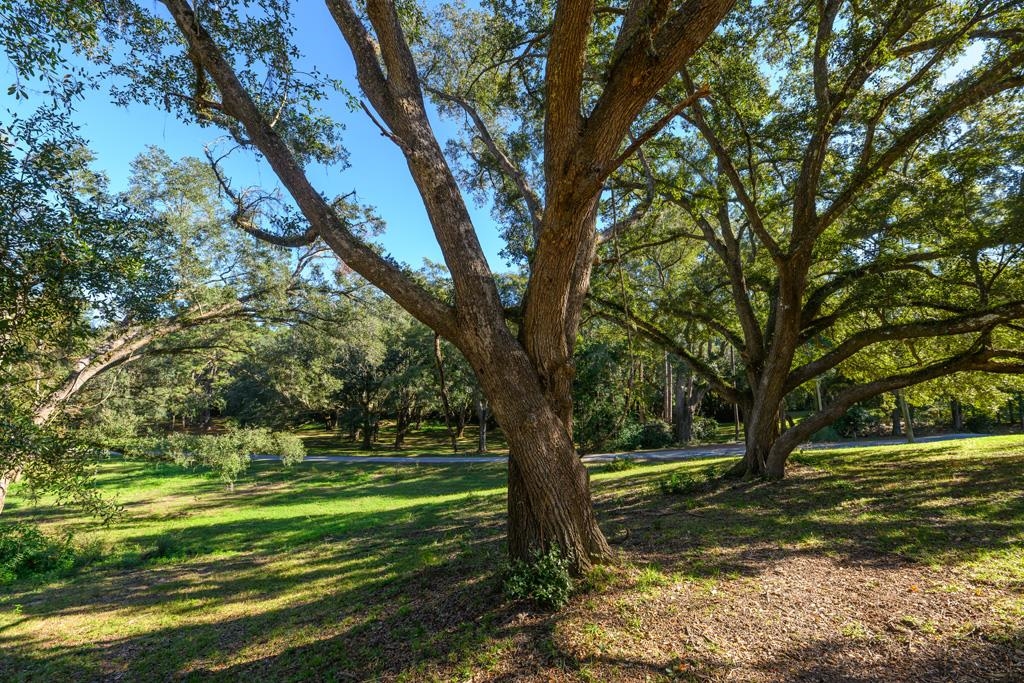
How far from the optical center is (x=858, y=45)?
6.70m

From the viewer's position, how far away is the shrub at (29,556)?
962 cm

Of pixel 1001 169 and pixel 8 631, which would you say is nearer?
pixel 8 631

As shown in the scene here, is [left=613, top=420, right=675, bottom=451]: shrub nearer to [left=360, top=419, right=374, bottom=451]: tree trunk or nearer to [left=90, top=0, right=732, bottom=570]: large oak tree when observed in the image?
[left=360, top=419, right=374, bottom=451]: tree trunk

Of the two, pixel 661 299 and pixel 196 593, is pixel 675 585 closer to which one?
pixel 196 593

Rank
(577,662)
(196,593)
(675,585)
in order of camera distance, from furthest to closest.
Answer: (196,593)
(675,585)
(577,662)

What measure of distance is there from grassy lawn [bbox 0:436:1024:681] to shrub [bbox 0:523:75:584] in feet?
1.95

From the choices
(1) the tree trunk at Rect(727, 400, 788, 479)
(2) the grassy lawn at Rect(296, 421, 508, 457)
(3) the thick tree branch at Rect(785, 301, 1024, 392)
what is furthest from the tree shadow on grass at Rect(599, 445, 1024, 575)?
(2) the grassy lawn at Rect(296, 421, 508, 457)

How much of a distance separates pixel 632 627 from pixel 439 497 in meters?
12.1

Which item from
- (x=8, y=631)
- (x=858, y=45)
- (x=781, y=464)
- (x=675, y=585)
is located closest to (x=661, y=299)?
(x=781, y=464)

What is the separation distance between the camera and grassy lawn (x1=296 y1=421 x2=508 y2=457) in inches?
1204

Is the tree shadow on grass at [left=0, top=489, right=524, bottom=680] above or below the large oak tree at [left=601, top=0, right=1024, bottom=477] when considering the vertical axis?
below

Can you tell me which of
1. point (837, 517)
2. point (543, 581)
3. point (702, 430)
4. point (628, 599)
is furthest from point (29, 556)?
point (702, 430)

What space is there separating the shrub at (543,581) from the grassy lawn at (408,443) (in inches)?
883

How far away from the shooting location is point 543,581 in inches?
158
